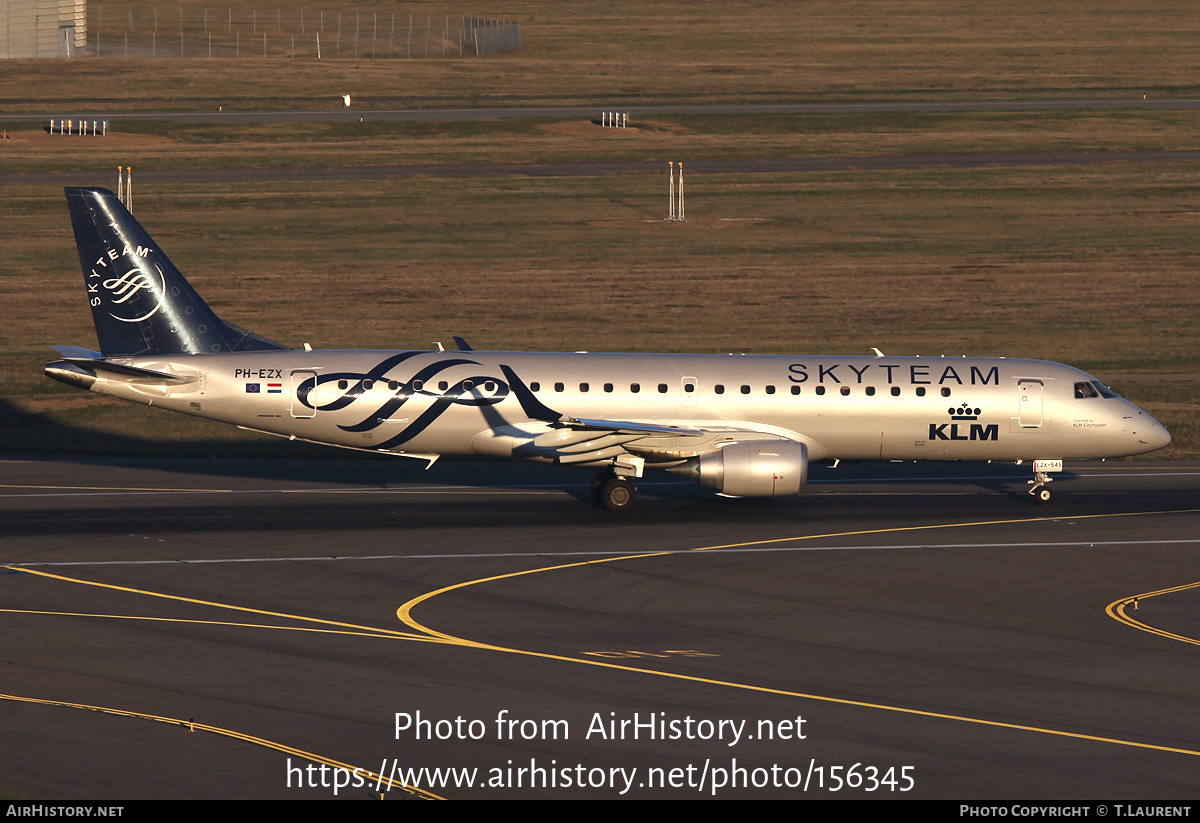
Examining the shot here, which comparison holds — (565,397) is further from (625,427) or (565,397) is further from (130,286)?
(130,286)

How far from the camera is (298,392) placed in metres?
36.5

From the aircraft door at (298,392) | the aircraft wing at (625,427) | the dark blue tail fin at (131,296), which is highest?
the dark blue tail fin at (131,296)

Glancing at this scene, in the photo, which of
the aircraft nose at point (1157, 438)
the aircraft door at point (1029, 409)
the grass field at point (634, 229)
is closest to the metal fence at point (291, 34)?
the grass field at point (634, 229)

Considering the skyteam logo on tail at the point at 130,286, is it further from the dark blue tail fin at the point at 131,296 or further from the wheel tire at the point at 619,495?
the wheel tire at the point at 619,495

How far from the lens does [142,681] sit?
2278 centimetres

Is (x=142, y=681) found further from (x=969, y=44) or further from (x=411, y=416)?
(x=969, y=44)

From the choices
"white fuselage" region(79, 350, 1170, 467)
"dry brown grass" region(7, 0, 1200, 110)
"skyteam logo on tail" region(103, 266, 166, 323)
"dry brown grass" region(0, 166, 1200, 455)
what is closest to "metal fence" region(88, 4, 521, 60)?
"dry brown grass" region(7, 0, 1200, 110)

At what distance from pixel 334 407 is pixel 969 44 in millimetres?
113064

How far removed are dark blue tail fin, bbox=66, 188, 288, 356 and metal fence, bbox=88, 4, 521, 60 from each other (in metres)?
95.7

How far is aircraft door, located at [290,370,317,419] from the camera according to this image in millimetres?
36438

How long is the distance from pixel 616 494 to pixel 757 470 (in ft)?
12.5

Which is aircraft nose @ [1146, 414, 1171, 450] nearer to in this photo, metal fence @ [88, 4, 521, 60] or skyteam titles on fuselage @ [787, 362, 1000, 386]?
skyteam titles on fuselage @ [787, 362, 1000, 386]

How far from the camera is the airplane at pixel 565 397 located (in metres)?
36.5

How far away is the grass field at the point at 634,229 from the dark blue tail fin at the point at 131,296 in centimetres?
801
